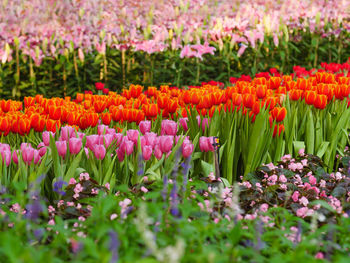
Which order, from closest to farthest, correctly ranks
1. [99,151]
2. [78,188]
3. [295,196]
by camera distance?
[78,188] → [295,196] → [99,151]

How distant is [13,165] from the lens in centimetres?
305

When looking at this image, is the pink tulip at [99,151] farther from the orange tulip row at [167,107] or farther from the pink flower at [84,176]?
the orange tulip row at [167,107]

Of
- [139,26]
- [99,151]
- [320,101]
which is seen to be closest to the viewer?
[99,151]

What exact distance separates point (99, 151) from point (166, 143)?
38 cm

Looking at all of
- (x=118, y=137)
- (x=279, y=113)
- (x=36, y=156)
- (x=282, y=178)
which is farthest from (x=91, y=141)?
(x=279, y=113)

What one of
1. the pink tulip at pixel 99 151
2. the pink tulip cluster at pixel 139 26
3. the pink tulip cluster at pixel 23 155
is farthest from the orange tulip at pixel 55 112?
the pink tulip cluster at pixel 139 26

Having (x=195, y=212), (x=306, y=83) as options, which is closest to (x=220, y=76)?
(x=306, y=83)

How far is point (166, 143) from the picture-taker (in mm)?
3043

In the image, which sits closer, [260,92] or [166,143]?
[166,143]

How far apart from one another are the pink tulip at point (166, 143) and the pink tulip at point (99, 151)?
1.09 ft

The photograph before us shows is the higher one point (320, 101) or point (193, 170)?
point (320, 101)

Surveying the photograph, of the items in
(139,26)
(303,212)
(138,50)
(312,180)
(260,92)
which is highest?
(260,92)

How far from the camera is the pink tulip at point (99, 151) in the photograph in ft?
9.62

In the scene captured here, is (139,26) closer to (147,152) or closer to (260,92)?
(260,92)
